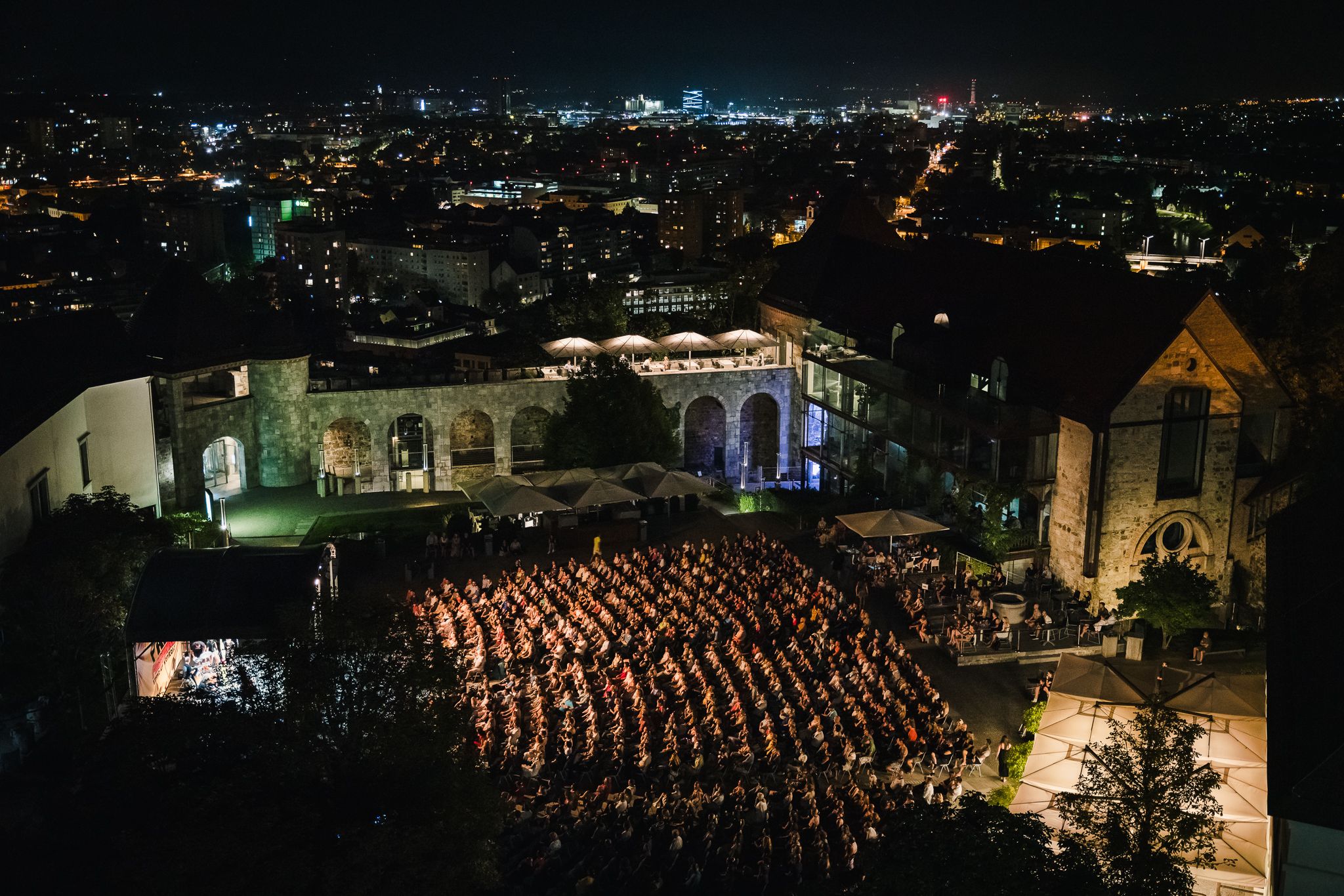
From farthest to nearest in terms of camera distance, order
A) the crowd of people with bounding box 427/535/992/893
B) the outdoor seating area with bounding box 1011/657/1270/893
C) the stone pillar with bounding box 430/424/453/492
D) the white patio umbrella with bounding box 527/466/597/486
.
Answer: the stone pillar with bounding box 430/424/453/492 → the white patio umbrella with bounding box 527/466/597/486 → the crowd of people with bounding box 427/535/992/893 → the outdoor seating area with bounding box 1011/657/1270/893

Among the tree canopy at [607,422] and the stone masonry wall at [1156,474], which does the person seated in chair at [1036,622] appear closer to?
the stone masonry wall at [1156,474]

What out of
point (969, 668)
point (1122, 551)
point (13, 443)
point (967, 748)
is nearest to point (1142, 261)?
point (1122, 551)

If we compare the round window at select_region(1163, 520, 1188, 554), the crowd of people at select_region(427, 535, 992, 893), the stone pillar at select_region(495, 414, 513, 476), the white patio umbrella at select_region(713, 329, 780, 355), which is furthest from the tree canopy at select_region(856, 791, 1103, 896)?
the white patio umbrella at select_region(713, 329, 780, 355)

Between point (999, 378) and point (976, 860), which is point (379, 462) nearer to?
point (999, 378)

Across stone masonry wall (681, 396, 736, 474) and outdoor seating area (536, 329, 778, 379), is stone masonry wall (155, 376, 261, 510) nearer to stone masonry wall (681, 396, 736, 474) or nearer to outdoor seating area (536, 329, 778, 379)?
outdoor seating area (536, 329, 778, 379)

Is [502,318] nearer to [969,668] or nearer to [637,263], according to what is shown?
[637,263]

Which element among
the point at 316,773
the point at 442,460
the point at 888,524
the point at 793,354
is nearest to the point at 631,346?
the point at 793,354

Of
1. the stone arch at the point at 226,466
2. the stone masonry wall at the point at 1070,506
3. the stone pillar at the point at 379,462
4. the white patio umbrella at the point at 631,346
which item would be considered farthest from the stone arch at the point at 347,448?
the stone masonry wall at the point at 1070,506
